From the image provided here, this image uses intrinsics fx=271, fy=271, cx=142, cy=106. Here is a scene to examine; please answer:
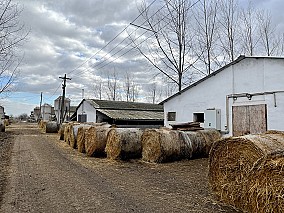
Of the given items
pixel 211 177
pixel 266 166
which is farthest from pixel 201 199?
pixel 266 166

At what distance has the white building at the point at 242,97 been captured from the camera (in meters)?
10.2

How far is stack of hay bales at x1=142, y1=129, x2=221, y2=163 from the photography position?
32.6 ft

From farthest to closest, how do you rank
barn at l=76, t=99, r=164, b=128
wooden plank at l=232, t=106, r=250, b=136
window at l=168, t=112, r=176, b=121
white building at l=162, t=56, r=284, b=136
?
barn at l=76, t=99, r=164, b=128
window at l=168, t=112, r=176, b=121
wooden plank at l=232, t=106, r=250, b=136
white building at l=162, t=56, r=284, b=136

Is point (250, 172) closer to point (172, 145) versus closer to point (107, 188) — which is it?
point (107, 188)

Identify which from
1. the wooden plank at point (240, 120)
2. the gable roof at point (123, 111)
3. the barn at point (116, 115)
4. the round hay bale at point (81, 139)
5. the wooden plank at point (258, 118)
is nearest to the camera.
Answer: the wooden plank at point (258, 118)

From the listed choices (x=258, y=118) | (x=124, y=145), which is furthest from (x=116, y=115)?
(x=258, y=118)

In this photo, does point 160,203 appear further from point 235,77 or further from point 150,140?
point 235,77

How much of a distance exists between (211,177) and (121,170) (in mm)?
3763

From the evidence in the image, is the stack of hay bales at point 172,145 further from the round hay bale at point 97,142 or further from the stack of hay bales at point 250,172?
the stack of hay bales at point 250,172

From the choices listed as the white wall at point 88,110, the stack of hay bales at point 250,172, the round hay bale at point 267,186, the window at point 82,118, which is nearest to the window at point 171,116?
the stack of hay bales at point 250,172

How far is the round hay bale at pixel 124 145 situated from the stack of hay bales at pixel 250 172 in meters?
5.37

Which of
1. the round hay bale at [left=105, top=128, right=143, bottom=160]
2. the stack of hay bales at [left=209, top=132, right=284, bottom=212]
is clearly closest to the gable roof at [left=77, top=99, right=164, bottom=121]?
the round hay bale at [left=105, top=128, right=143, bottom=160]

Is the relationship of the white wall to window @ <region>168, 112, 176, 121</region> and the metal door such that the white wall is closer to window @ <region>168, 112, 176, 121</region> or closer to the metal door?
window @ <region>168, 112, 176, 121</region>

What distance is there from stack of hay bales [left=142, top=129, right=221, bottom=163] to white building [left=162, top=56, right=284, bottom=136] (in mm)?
1513
